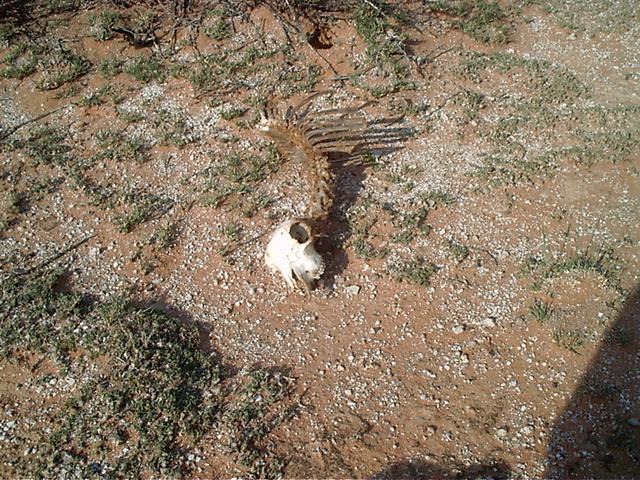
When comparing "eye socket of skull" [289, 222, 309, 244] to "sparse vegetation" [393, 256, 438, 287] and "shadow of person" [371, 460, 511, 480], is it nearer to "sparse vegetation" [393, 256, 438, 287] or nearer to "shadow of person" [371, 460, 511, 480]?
"sparse vegetation" [393, 256, 438, 287]

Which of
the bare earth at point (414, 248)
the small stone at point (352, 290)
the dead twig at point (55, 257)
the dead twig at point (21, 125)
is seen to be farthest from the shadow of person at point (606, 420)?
the dead twig at point (21, 125)

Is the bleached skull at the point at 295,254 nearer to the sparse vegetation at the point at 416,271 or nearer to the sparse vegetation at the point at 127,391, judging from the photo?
the sparse vegetation at the point at 416,271

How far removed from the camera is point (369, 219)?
301 inches

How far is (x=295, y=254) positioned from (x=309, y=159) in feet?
6.00

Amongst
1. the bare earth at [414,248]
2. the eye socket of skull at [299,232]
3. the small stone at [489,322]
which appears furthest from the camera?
the eye socket of skull at [299,232]

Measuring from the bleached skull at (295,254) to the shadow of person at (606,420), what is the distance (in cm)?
321

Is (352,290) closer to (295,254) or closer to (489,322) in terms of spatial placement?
(295,254)

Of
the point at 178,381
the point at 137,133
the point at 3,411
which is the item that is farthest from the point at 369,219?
the point at 3,411

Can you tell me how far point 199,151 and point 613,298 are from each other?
20.6 ft

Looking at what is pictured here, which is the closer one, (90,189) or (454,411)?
(454,411)

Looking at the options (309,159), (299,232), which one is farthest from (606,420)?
(309,159)

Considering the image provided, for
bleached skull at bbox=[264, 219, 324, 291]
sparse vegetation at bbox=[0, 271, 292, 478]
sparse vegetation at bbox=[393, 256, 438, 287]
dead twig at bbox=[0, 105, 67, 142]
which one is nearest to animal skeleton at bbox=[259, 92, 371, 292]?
bleached skull at bbox=[264, 219, 324, 291]

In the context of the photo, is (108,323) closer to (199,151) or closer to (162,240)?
(162,240)

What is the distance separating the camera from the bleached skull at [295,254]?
21.9 feet
